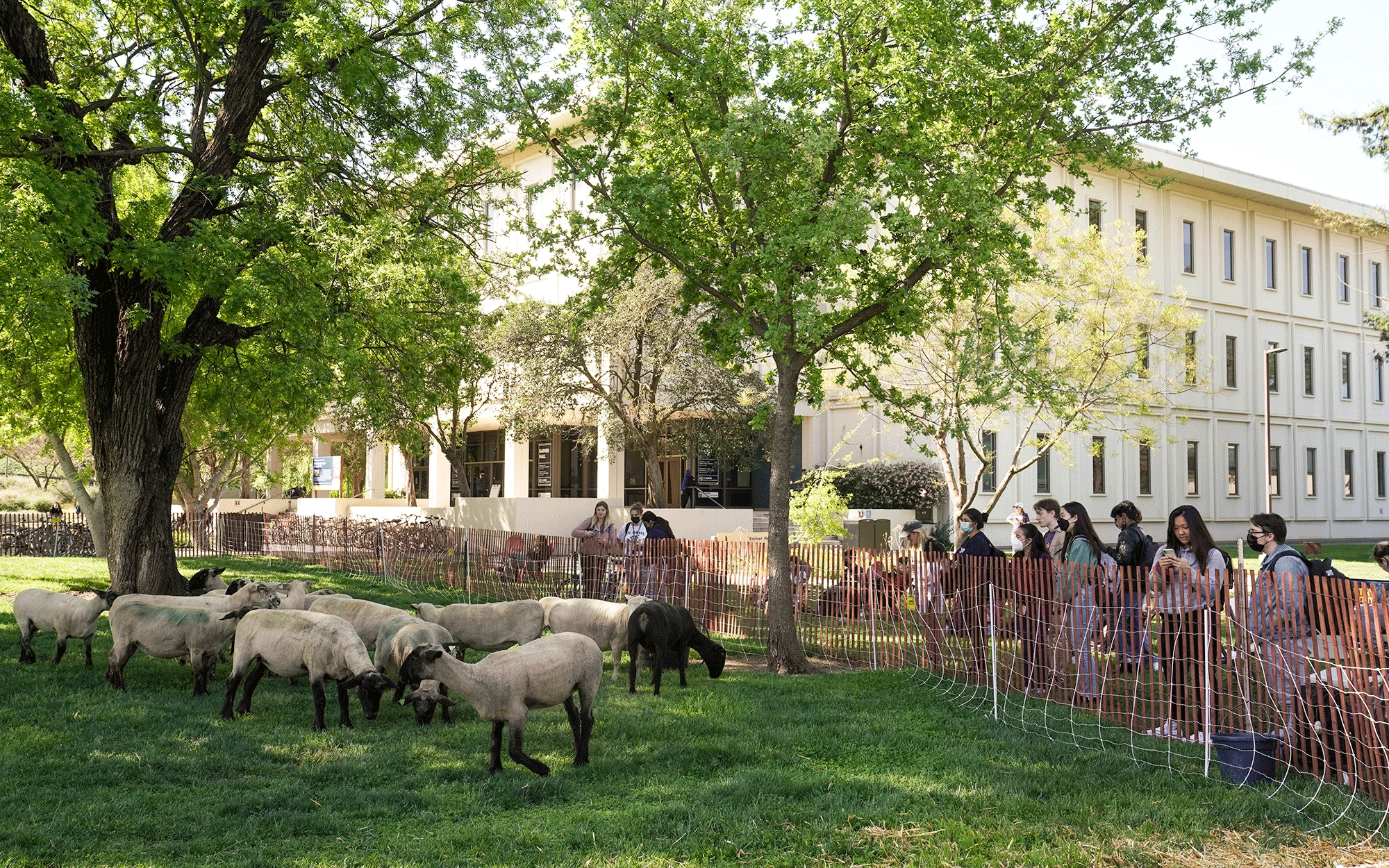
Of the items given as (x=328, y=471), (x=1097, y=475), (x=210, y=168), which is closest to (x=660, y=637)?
(x=210, y=168)

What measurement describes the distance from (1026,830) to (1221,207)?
40.6 meters

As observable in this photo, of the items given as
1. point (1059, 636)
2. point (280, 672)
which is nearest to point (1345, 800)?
point (1059, 636)

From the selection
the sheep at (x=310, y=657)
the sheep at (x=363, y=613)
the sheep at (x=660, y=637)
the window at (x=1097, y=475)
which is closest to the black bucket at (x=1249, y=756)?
the sheep at (x=660, y=637)

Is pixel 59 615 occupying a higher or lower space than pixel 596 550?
lower

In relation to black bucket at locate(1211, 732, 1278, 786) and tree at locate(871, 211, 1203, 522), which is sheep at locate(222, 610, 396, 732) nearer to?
black bucket at locate(1211, 732, 1278, 786)

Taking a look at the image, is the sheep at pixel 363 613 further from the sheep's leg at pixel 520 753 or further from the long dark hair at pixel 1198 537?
the long dark hair at pixel 1198 537

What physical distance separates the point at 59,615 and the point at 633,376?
722 inches

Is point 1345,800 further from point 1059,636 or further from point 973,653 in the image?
point 973,653

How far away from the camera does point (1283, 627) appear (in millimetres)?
7305

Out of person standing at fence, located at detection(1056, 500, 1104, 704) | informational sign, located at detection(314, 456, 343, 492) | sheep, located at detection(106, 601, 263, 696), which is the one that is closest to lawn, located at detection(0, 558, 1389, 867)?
sheep, located at detection(106, 601, 263, 696)

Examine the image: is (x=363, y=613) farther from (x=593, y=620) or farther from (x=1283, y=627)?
(x=1283, y=627)

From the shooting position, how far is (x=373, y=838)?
5.94 metres

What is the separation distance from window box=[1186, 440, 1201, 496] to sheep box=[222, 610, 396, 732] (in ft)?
121

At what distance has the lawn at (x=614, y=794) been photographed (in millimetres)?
5742
